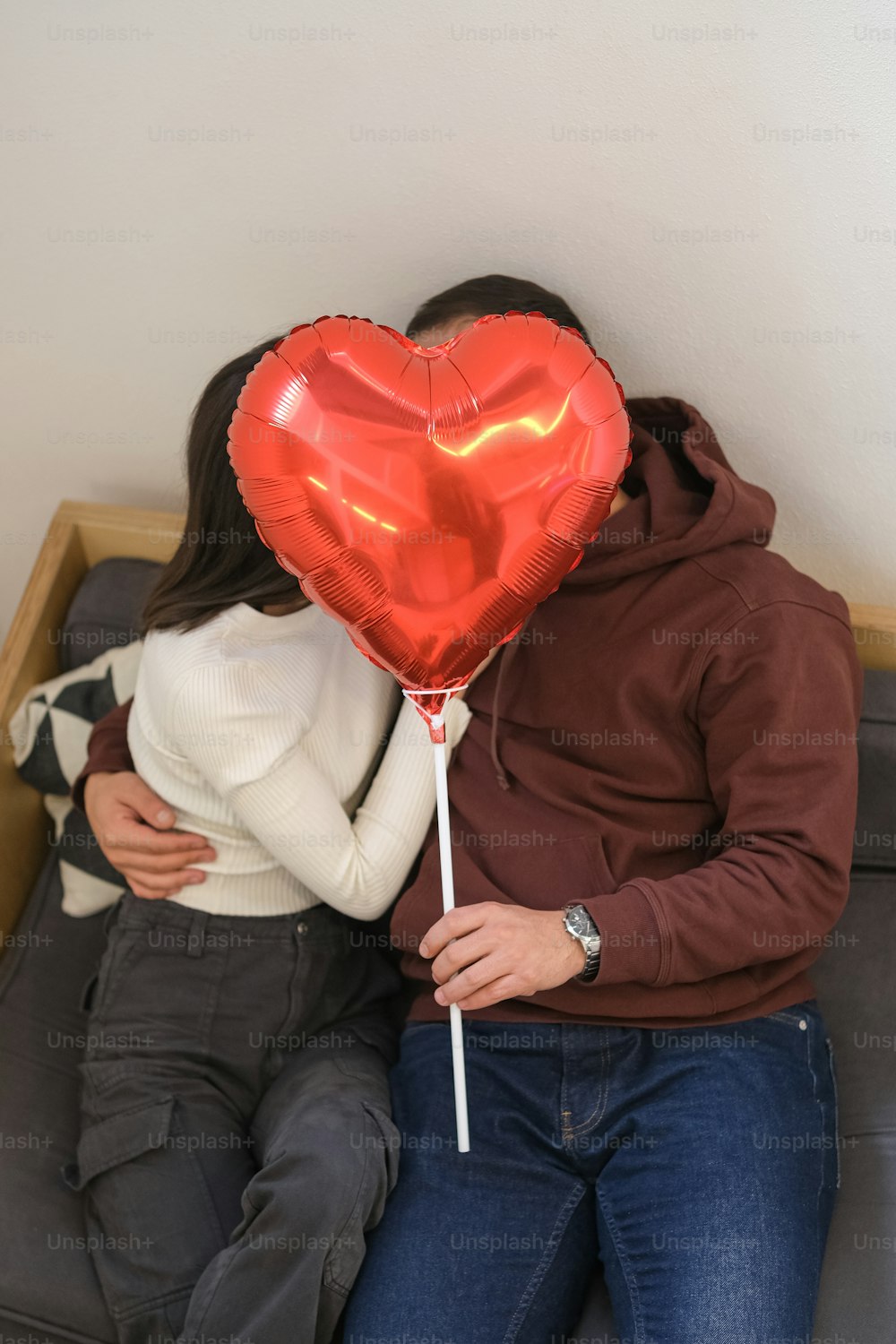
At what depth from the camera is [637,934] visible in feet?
3.87

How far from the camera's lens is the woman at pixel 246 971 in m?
1.17

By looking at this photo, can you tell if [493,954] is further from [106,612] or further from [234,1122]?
[106,612]

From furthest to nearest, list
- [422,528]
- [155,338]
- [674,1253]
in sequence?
[155,338] → [674,1253] → [422,528]

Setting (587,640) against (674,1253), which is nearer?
(674,1253)

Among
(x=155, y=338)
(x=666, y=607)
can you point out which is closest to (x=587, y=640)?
(x=666, y=607)

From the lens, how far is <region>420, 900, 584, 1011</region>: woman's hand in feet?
3.70

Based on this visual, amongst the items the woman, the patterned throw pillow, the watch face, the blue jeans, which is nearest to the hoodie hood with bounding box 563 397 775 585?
the woman

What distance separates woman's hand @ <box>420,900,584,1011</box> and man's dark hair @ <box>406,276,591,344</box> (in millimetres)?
636

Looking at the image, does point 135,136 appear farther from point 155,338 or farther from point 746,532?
point 746,532

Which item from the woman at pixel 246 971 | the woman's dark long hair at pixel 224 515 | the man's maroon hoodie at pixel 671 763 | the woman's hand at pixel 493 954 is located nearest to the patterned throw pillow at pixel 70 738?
the woman at pixel 246 971

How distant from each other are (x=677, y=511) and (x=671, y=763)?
0.28 metres

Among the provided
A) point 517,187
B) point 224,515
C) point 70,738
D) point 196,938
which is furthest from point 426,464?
point 70,738

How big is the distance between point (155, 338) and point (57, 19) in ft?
1.33

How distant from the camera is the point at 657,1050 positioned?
1.28m
